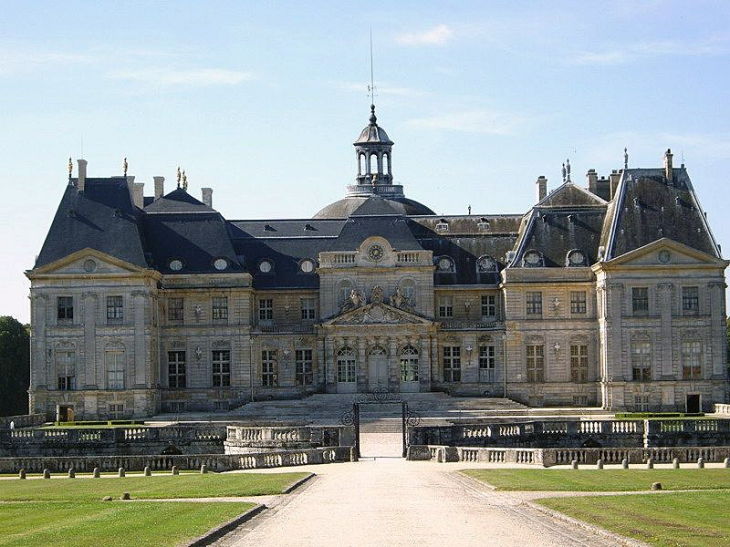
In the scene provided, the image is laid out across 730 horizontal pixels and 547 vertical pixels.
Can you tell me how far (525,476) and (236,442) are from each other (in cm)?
1776

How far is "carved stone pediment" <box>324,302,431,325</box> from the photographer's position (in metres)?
77.3

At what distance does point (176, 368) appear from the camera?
257 ft

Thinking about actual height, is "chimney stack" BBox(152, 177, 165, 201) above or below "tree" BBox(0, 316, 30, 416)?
above

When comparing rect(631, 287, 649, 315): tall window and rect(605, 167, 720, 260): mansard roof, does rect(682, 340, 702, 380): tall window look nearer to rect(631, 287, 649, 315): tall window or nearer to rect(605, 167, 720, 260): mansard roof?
rect(631, 287, 649, 315): tall window

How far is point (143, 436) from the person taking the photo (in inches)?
2199

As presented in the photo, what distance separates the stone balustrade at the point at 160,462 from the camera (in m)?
46.0

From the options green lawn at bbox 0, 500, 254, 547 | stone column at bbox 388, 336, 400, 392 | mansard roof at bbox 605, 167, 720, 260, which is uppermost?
mansard roof at bbox 605, 167, 720, 260

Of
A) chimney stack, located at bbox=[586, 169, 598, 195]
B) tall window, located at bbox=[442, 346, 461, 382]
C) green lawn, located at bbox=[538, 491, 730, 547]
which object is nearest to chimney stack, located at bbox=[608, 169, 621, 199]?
chimney stack, located at bbox=[586, 169, 598, 195]

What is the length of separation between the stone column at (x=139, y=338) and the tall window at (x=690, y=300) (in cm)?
2696

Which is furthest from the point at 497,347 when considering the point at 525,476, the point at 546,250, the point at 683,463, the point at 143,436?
the point at 525,476

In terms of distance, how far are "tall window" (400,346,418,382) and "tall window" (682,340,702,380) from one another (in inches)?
534

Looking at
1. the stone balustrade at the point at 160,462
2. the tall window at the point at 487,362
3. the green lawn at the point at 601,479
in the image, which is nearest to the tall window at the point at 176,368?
the tall window at the point at 487,362

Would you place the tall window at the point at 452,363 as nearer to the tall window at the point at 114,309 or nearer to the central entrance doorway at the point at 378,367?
the central entrance doorway at the point at 378,367

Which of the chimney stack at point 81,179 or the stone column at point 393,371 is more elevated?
the chimney stack at point 81,179
